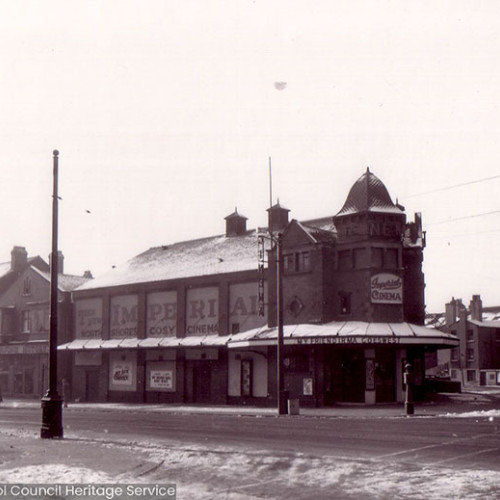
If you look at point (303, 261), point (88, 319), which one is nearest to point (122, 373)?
point (88, 319)

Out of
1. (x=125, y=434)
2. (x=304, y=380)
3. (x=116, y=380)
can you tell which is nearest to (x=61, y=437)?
(x=125, y=434)

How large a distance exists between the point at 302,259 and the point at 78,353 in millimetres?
19985

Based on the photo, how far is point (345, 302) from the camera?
133 ft

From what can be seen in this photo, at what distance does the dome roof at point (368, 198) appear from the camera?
40.2 meters

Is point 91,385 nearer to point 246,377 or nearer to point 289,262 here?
point 246,377

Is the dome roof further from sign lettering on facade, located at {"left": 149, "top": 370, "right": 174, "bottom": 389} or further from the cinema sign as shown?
Answer: sign lettering on facade, located at {"left": 149, "top": 370, "right": 174, "bottom": 389}

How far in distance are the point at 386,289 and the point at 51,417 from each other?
943 inches

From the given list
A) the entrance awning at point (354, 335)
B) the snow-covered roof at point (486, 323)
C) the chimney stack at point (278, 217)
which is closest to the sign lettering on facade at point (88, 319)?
the chimney stack at point (278, 217)

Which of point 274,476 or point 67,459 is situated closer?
point 274,476

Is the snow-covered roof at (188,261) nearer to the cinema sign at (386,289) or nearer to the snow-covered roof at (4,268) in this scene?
the cinema sign at (386,289)

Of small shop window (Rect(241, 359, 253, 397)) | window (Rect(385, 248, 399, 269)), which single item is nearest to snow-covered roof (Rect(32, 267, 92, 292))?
small shop window (Rect(241, 359, 253, 397))

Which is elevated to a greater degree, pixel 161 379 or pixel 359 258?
pixel 359 258

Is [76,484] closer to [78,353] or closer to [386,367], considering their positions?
[386,367]

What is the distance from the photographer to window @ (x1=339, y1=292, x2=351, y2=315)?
40.5 m
